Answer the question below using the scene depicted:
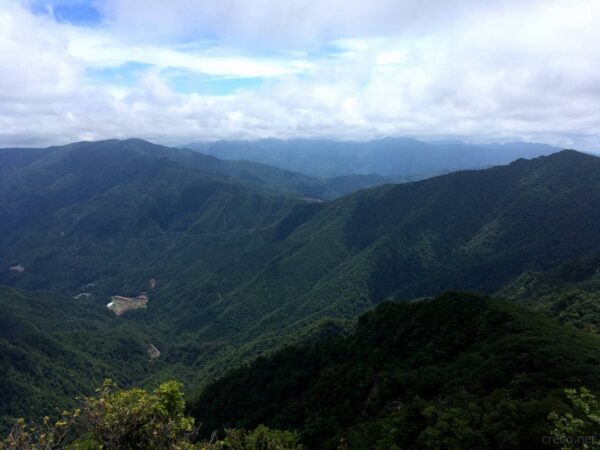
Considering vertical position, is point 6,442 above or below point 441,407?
above

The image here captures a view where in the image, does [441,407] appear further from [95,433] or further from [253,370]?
[253,370]

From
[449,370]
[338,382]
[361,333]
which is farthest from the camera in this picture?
[361,333]

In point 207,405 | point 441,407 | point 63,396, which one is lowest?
point 63,396

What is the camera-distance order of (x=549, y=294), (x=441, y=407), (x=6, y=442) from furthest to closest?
(x=549, y=294) → (x=441, y=407) → (x=6, y=442)

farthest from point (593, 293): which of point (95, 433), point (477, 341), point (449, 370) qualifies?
point (95, 433)

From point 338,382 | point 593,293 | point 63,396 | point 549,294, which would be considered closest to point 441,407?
point 338,382

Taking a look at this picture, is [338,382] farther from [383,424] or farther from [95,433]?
[95,433]

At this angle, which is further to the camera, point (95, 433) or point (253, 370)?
point (253, 370)
